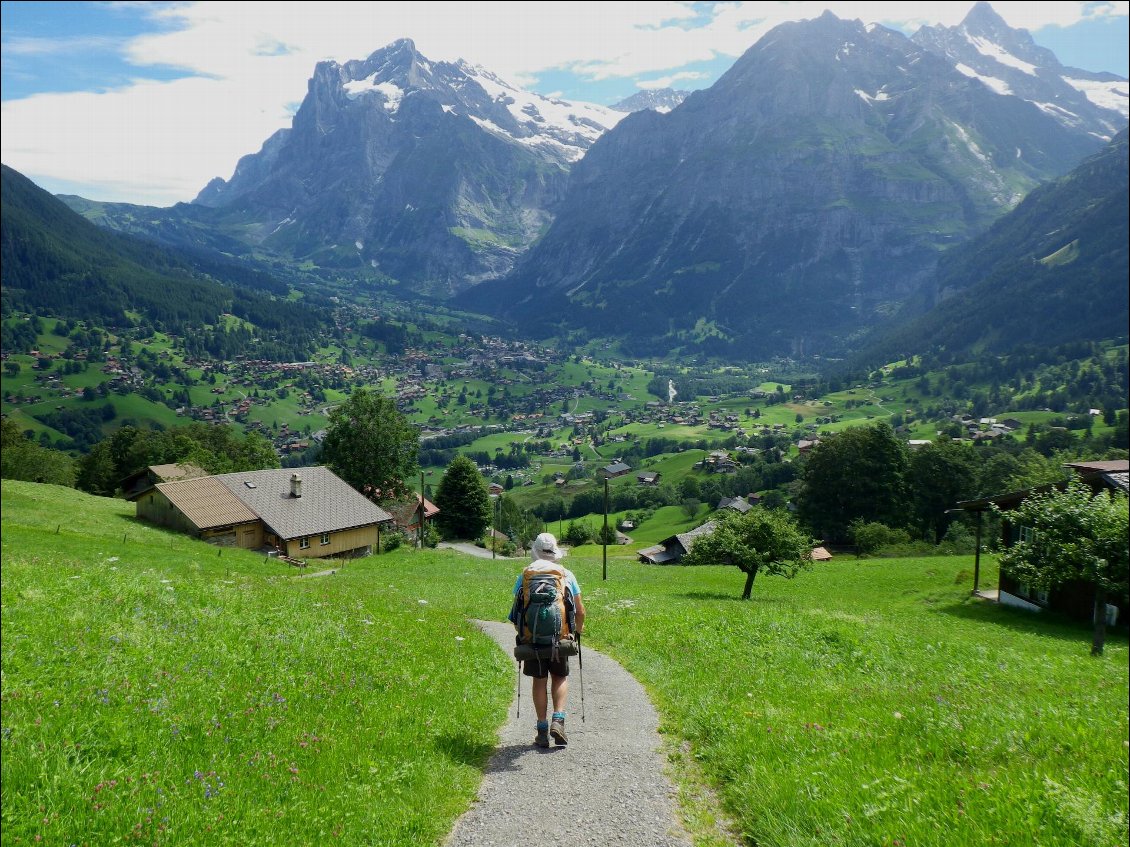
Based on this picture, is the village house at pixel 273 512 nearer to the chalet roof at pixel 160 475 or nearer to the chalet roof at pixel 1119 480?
the chalet roof at pixel 160 475

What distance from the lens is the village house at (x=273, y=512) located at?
195ft

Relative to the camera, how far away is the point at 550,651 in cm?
960

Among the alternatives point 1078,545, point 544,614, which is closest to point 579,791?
point 544,614

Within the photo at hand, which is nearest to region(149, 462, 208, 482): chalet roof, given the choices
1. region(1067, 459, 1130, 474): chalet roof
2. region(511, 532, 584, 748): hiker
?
region(511, 532, 584, 748): hiker

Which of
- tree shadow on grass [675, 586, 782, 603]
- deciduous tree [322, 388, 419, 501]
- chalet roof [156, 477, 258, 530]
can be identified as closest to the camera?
tree shadow on grass [675, 586, 782, 603]

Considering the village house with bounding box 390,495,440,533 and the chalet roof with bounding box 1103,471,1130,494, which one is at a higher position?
the chalet roof with bounding box 1103,471,1130,494

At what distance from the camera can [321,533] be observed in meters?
64.2

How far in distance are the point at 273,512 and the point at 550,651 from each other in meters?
60.6

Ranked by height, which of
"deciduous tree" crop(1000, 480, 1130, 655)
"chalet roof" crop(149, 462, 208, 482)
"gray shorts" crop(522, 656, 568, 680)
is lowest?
"chalet roof" crop(149, 462, 208, 482)

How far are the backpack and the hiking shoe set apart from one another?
977 mm

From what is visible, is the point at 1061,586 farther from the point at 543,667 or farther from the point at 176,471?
the point at 176,471

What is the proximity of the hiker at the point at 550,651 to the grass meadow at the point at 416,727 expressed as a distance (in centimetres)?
98

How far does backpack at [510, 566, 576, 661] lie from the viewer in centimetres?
960

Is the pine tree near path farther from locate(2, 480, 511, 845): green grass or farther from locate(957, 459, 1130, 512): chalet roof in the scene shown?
locate(2, 480, 511, 845): green grass
